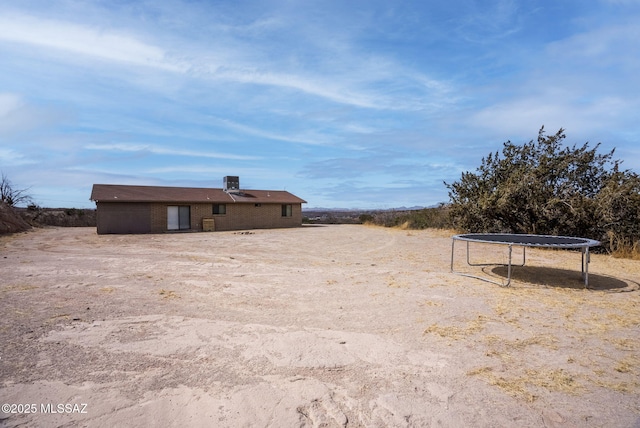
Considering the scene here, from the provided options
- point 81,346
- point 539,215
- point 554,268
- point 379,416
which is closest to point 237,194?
point 539,215

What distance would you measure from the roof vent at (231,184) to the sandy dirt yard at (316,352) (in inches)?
838

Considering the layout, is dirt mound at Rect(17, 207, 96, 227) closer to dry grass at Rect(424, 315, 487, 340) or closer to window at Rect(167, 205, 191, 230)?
window at Rect(167, 205, 191, 230)

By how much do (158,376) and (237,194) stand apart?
84.0ft

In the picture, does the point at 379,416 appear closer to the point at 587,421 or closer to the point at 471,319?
the point at 587,421

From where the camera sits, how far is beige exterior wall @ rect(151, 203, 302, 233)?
23203 mm

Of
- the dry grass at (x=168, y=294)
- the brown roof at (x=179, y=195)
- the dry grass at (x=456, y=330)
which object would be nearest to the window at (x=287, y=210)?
the brown roof at (x=179, y=195)

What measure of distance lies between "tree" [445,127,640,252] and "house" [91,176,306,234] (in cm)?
1530

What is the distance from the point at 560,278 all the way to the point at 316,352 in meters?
6.70

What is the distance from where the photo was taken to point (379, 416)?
8.54 ft

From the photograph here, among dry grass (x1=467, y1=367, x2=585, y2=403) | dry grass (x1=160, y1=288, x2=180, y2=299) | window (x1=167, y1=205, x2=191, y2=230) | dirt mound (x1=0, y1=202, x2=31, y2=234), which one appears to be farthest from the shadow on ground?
dirt mound (x1=0, y1=202, x2=31, y2=234)

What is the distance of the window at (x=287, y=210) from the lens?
96.6 feet

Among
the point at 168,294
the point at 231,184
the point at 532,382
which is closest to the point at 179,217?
the point at 231,184

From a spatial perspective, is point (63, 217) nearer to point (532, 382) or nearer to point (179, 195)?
point (179, 195)

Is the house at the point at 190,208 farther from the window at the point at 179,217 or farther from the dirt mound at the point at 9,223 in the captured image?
the dirt mound at the point at 9,223
